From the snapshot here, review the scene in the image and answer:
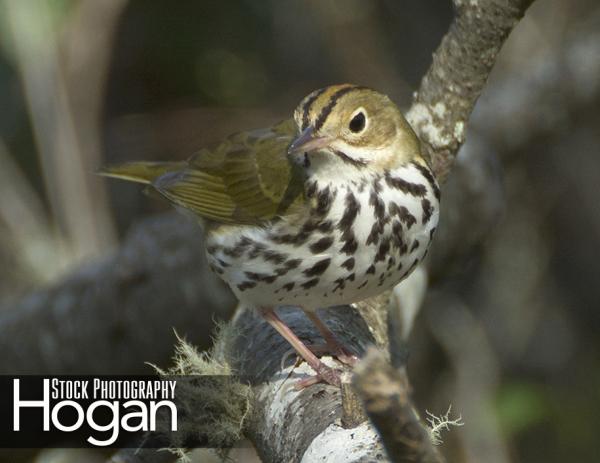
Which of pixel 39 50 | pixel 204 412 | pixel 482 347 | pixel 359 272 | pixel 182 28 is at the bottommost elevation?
pixel 204 412

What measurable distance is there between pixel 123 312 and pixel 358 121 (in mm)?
2441

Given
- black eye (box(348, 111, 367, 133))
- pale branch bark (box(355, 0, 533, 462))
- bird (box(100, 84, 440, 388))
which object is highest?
pale branch bark (box(355, 0, 533, 462))

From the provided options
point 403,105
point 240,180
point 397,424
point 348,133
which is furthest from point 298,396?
point 403,105

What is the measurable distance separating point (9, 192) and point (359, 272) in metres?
3.76

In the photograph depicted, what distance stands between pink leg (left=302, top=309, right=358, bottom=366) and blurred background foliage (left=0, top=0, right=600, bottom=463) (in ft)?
6.01

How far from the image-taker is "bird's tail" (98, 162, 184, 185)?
4160 millimetres

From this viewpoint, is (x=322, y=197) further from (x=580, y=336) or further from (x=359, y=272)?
(x=580, y=336)

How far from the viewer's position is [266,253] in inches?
127

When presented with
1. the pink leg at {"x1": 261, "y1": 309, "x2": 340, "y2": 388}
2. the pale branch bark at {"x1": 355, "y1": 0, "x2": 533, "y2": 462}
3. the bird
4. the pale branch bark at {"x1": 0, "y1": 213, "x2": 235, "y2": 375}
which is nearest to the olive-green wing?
the bird

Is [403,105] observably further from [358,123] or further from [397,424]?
[397,424]

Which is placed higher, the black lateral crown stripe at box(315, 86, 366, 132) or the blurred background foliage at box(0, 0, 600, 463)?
the blurred background foliage at box(0, 0, 600, 463)

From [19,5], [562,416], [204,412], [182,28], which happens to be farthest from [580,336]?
[204,412]

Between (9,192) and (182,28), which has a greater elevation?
(182,28)

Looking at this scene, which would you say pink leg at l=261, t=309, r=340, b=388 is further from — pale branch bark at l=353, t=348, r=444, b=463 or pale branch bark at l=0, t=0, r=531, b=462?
pale branch bark at l=353, t=348, r=444, b=463
